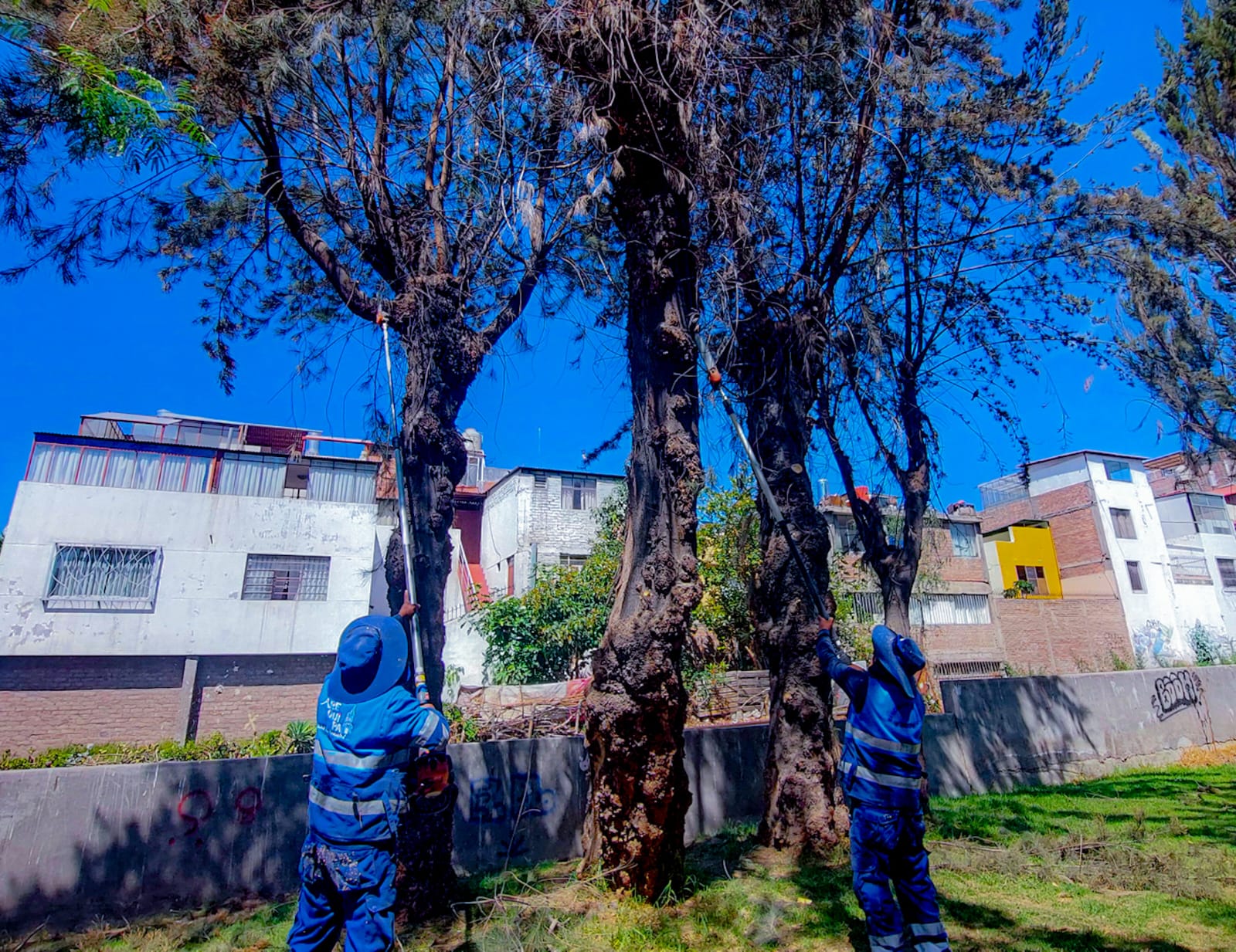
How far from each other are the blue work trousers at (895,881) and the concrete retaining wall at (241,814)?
1963mm

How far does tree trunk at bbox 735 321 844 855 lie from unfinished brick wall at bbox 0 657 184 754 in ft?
56.8

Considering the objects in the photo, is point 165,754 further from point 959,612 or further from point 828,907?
point 959,612

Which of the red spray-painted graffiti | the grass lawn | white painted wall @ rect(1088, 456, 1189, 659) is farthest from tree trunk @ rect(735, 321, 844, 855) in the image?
white painted wall @ rect(1088, 456, 1189, 659)

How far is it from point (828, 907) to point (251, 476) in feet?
62.8

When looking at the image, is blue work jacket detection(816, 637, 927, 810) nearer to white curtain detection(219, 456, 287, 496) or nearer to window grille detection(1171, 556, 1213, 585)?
white curtain detection(219, 456, 287, 496)

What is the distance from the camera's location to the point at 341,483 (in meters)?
21.1

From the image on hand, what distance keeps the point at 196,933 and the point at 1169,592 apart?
3931 cm

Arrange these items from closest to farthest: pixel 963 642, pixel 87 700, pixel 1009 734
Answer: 1. pixel 1009 734
2. pixel 87 700
3. pixel 963 642

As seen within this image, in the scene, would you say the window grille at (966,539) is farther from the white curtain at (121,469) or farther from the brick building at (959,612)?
the white curtain at (121,469)

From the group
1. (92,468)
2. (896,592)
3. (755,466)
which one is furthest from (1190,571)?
(92,468)

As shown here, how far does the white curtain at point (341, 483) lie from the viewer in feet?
68.3

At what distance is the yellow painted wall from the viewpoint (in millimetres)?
31688

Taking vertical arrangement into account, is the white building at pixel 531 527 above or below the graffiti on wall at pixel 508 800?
above

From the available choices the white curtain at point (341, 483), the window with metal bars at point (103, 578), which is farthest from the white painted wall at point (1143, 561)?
the window with metal bars at point (103, 578)
